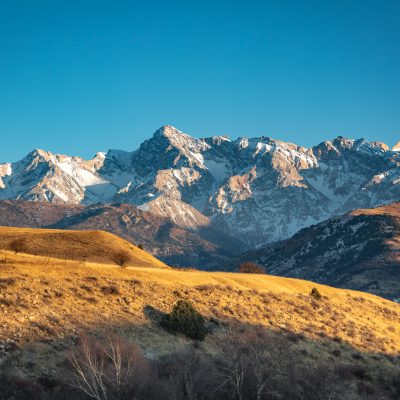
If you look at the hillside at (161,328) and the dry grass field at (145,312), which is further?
the dry grass field at (145,312)

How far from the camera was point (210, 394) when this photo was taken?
30.3 meters

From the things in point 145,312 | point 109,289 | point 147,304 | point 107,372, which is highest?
point 109,289

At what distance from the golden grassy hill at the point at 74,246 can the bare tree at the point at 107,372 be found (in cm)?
3020

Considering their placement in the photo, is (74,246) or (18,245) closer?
(18,245)

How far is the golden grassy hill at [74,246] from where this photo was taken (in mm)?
63562

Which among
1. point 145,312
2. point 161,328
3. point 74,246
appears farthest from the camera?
point 74,246

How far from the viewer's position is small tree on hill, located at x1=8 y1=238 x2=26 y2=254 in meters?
63.0

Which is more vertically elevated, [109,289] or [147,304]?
[109,289]

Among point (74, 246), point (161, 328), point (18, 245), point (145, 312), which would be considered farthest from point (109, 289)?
point (18, 245)

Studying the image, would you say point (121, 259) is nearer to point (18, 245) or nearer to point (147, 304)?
point (18, 245)

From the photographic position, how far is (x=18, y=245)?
64.2m

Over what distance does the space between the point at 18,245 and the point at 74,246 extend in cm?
665

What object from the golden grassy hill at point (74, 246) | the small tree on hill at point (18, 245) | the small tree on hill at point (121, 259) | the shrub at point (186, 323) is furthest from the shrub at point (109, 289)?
the small tree on hill at point (18, 245)

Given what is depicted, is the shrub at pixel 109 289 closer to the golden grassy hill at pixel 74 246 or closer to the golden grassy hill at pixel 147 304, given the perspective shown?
the golden grassy hill at pixel 147 304
